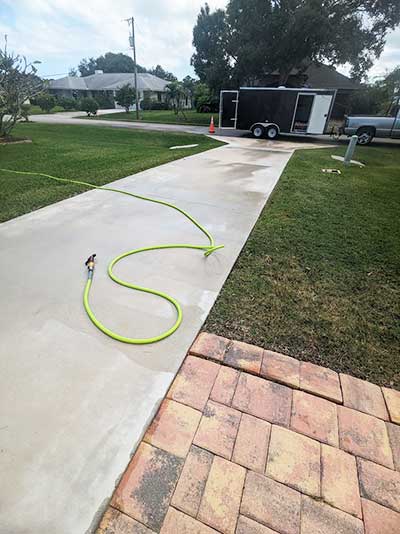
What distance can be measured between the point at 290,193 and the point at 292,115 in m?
9.16

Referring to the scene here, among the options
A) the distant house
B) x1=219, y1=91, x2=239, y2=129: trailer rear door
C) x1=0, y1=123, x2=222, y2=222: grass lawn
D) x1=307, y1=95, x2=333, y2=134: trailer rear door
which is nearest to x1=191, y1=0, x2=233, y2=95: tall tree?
the distant house

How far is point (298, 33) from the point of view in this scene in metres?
14.7

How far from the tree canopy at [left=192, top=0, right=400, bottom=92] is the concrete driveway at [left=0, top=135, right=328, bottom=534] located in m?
17.1

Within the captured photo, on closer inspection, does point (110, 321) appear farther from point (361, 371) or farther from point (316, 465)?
point (361, 371)

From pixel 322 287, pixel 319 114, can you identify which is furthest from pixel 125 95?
pixel 322 287

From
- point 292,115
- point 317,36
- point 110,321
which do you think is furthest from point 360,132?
point 110,321

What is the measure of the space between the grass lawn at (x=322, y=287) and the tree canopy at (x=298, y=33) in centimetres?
1582

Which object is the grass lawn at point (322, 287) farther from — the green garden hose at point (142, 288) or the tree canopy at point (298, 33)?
the tree canopy at point (298, 33)

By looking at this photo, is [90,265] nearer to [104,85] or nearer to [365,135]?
[365,135]

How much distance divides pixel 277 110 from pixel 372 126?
400 cm

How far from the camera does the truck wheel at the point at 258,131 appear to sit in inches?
500

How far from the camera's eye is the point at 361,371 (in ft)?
5.47

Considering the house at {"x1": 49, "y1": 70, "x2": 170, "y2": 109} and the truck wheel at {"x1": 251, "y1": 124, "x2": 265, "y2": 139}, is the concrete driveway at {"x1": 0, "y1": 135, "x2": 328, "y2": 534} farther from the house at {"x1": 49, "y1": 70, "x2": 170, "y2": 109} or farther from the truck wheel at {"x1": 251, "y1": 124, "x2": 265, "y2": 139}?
the house at {"x1": 49, "y1": 70, "x2": 170, "y2": 109}

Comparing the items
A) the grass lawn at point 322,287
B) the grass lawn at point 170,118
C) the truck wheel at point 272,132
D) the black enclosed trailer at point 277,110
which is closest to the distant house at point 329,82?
the grass lawn at point 170,118
